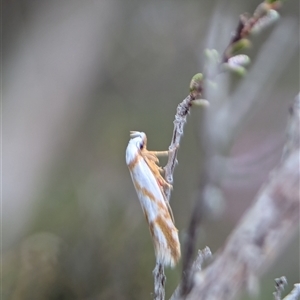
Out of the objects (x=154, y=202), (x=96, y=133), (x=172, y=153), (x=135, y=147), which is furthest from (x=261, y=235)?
(x=96, y=133)

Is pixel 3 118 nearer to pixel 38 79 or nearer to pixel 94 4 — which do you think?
pixel 38 79

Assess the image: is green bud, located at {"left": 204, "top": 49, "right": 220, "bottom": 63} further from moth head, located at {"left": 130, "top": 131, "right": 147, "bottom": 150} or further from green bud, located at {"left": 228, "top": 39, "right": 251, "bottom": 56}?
moth head, located at {"left": 130, "top": 131, "right": 147, "bottom": 150}

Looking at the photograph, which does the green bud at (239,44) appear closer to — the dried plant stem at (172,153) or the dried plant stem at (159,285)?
the dried plant stem at (172,153)

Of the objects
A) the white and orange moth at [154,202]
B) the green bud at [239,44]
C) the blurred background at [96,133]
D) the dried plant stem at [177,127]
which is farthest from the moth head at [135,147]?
the blurred background at [96,133]

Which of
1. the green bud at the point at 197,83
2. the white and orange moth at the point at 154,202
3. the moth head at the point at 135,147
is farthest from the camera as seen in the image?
the moth head at the point at 135,147

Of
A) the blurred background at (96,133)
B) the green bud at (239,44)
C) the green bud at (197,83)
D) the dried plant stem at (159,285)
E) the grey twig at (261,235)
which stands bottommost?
the grey twig at (261,235)

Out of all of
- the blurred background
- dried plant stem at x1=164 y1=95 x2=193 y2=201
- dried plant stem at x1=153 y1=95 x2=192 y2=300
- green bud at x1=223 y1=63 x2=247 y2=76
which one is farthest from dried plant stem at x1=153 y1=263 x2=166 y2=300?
the blurred background
